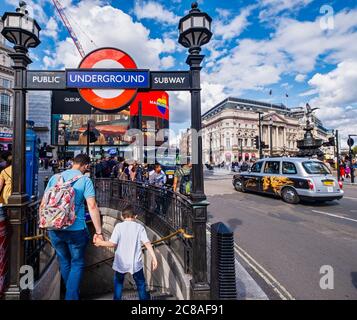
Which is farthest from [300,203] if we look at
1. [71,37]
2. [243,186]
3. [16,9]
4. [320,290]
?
[71,37]

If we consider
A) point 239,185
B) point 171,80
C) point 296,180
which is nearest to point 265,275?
point 171,80

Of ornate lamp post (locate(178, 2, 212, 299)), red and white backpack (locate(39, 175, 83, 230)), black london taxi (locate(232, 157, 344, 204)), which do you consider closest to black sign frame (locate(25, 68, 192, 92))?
ornate lamp post (locate(178, 2, 212, 299))

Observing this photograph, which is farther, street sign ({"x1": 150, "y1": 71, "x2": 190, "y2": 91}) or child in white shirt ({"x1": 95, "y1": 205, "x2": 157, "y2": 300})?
street sign ({"x1": 150, "y1": 71, "x2": 190, "y2": 91})

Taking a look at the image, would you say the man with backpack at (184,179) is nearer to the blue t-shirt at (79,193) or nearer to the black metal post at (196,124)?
the black metal post at (196,124)

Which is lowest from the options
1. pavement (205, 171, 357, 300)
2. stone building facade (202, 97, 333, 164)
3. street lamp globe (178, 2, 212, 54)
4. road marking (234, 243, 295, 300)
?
road marking (234, 243, 295, 300)

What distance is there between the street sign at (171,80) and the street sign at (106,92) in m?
0.32

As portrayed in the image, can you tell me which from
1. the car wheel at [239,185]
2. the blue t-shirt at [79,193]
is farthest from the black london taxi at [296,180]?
the blue t-shirt at [79,193]

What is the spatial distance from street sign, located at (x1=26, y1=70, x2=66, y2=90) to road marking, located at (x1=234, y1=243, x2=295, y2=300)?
4.30m

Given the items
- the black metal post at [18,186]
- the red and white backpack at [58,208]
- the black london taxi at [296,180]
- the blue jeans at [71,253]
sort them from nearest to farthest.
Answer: the red and white backpack at [58,208] < the blue jeans at [71,253] < the black metal post at [18,186] < the black london taxi at [296,180]

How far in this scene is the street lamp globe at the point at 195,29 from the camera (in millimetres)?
2979

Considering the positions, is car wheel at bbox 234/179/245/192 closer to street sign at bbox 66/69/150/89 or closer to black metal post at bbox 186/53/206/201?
black metal post at bbox 186/53/206/201

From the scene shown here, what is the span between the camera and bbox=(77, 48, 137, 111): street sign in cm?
308
